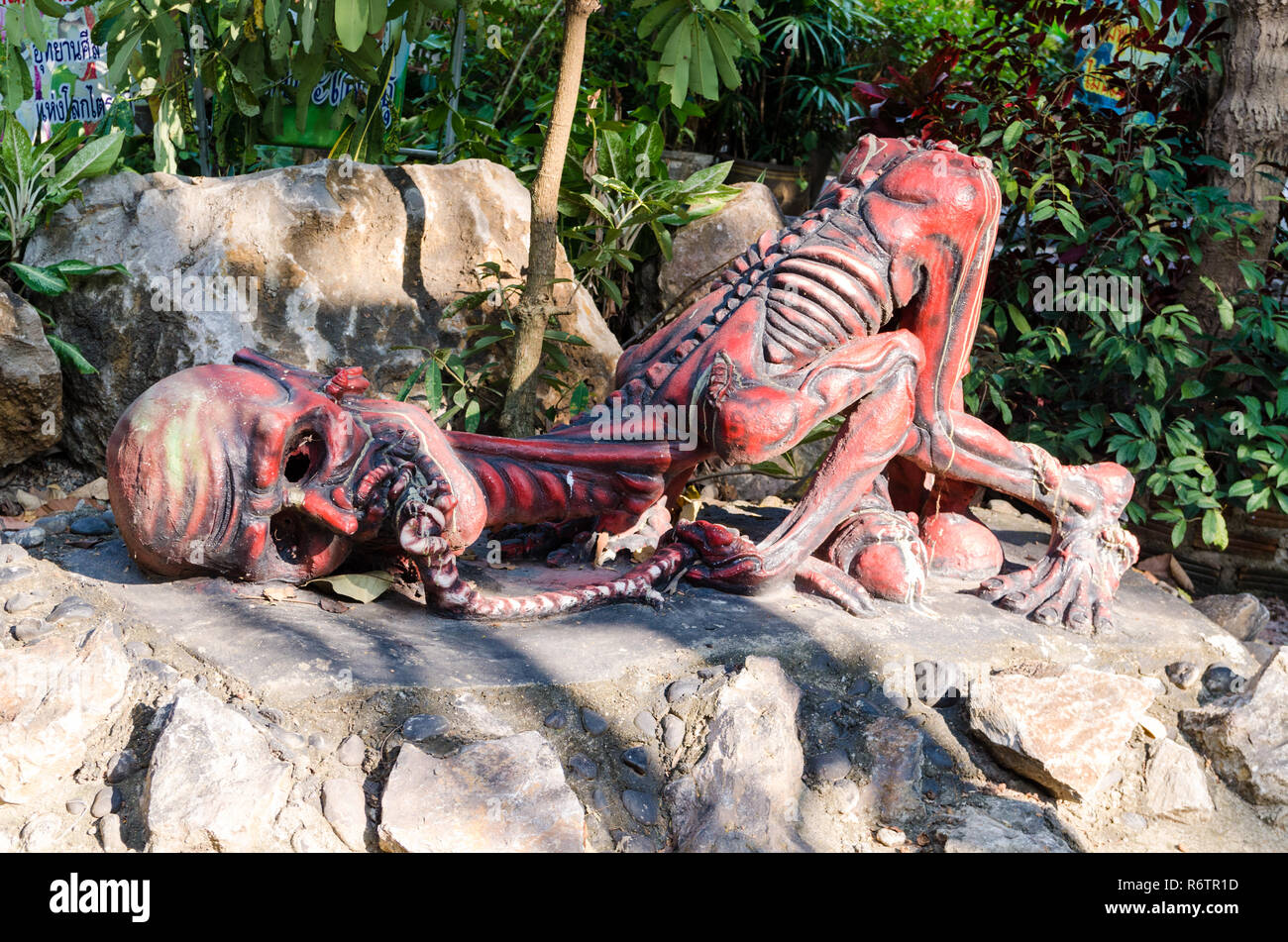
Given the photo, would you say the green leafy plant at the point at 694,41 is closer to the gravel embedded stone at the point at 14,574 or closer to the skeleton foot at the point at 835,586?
the skeleton foot at the point at 835,586

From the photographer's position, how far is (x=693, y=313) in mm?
3455

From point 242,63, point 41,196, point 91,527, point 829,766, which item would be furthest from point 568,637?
point 242,63

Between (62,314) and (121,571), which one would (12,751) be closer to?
(121,571)

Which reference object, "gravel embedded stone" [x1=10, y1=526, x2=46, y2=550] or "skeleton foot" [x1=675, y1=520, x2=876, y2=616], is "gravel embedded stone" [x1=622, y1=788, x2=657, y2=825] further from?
"gravel embedded stone" [x1=10, y1=526, x2=46, y2=550]

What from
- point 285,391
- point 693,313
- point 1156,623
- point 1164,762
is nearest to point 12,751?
point 285,391

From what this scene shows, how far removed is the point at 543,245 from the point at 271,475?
168 centimetres

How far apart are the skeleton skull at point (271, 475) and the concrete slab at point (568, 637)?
14 centimetres

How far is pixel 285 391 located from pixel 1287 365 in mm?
3917

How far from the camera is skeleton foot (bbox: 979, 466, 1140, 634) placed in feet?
11.1

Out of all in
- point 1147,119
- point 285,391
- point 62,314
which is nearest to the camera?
point 285,391

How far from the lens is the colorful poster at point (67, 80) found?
5781 millimetres

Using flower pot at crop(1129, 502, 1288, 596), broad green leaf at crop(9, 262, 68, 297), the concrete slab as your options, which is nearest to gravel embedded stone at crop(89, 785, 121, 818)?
the concrete slab

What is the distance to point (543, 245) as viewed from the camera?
4098 millimetres

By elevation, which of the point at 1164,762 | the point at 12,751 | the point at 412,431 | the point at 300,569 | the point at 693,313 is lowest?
the point at 1164,762
